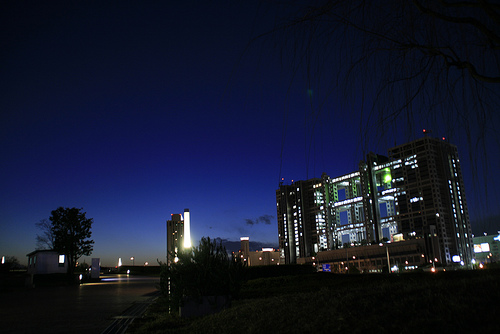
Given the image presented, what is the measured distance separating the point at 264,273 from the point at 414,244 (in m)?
85.6

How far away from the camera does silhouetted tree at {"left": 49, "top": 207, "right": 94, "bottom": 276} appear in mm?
51594

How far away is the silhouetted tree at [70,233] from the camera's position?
2031 inches

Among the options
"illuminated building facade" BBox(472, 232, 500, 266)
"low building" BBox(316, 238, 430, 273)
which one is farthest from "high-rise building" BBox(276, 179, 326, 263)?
"illuminated building facade" BBox(472, 232, 500, 266)

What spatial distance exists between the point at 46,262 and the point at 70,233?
15.3 feet

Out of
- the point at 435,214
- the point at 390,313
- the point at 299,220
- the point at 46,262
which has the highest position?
the point at 299,220

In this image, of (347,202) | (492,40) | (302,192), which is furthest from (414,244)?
(492,40)

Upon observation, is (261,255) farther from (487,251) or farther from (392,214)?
(487,251)

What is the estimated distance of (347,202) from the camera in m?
147

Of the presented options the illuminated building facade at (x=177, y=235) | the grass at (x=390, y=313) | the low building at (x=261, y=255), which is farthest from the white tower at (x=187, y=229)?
the low building at (x=261, y=255)

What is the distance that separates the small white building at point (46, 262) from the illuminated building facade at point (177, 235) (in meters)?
40.9

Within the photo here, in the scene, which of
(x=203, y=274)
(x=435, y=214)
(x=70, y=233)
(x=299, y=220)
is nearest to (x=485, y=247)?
(x=435, y=214)

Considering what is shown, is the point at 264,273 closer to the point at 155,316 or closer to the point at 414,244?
the point at 155,316

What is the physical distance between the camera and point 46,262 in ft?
168

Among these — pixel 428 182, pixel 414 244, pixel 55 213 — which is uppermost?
pixel 428 182
